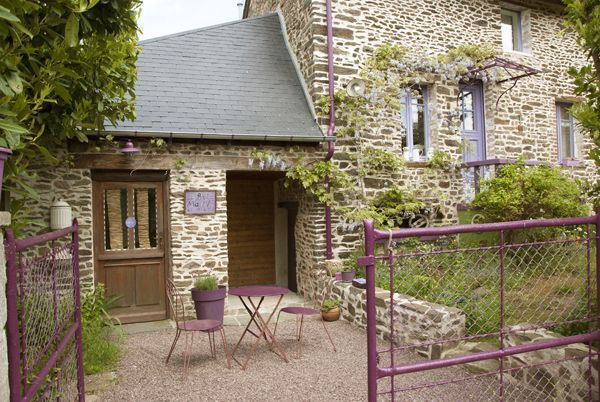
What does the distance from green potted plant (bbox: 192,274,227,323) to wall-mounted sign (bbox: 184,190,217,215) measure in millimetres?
1110

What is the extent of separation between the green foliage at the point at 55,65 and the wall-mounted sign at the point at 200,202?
2078mm

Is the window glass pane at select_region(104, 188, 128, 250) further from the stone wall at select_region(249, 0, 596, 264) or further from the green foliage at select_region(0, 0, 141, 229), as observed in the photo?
the stone wall at select_region(249, 0, 596, 264)

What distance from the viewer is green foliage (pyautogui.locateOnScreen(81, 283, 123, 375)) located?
4.56 metres

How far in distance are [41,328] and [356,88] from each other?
618 cm

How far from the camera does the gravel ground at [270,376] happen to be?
3867 millimetres

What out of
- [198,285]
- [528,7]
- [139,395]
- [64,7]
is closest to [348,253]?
[198,285]

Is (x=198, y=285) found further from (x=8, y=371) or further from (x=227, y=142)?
(x=8, y=371)

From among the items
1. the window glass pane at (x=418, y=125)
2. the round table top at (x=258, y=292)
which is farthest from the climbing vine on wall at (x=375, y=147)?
the round table top at (x=258, y=292)

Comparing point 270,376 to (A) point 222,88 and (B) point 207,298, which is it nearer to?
(B) point 207,298

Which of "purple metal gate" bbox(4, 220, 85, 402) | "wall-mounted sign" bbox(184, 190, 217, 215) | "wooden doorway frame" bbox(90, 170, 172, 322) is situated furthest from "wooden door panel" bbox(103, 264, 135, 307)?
"purple metal gate" bbox(4, 220, 85, 402)

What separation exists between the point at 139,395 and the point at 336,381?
1.80 m

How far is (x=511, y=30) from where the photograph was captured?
9672 millimetres

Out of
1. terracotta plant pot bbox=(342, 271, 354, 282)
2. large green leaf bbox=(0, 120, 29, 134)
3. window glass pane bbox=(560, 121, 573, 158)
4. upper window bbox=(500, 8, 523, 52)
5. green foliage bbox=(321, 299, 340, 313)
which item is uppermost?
upper window bbox=(500, 8, 523, 52)

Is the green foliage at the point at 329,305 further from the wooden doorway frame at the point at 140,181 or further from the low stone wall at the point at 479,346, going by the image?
the wooden doorway frame at the point at 140,181
